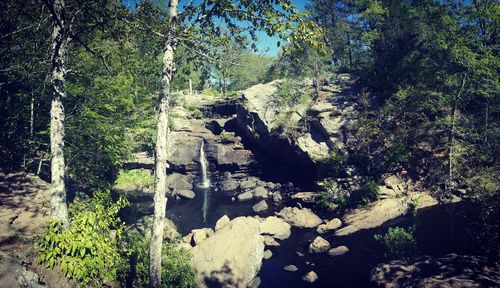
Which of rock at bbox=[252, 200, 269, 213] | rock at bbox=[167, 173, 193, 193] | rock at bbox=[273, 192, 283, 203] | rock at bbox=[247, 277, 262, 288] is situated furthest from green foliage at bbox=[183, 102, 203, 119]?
rock at bbox=[247, 277, 262, 288]

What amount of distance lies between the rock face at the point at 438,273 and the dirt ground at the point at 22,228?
14.6 m

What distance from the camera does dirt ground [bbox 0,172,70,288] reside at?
7.00 m

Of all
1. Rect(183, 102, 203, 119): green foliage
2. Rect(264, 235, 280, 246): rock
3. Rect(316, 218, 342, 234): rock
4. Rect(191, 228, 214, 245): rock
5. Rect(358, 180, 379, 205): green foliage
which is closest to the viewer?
Rect(191, 228, 214, 245): rock

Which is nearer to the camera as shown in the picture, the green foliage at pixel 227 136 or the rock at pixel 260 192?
the rock at pixel 260 192

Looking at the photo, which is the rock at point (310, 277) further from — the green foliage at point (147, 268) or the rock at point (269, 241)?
the green foliage at point (147, 268)

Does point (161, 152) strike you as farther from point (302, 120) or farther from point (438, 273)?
point (302, 120)

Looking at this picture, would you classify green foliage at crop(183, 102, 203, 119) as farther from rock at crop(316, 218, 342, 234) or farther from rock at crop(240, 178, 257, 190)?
rock at crop(316, 218, 342, 234)

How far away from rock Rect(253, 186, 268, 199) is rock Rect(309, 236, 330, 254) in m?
12.8

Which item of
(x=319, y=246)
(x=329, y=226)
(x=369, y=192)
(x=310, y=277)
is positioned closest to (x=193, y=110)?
(x=369, y=192)

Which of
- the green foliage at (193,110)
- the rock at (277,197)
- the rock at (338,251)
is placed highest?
the green foliage at (193,110)

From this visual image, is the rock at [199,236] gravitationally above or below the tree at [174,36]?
below

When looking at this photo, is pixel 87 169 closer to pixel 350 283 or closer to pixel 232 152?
pixel 350 283

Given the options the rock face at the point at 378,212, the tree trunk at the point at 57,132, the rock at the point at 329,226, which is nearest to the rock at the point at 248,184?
the rock at the point at 329,226

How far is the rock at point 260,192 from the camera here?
3256cm
